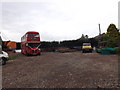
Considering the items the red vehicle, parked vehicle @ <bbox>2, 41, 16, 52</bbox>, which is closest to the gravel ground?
the red vehicle

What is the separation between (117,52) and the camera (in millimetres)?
17109

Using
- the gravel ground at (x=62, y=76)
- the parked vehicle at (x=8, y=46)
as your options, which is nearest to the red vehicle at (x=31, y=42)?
the parked vehicle at (x=8, y=46)

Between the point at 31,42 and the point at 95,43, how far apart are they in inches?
874

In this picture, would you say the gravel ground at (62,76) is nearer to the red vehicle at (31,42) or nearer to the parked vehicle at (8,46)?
the red vehicle at (31,42)

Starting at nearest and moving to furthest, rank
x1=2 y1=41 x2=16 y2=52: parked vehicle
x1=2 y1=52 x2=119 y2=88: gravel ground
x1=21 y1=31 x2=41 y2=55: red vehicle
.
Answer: x1=2 y1=52 x2=119 y2=88: gravel ground, x1=21 y1=31 x2=41 y2=55: red vehicle, x1=2 y1=41 x2=16 y2=52: parked vehicle

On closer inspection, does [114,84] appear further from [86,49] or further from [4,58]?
[86,49]

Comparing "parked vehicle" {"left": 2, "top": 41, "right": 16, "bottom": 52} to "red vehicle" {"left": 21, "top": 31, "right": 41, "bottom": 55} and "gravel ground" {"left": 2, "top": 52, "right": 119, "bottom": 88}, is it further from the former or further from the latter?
"gravel ground" {"left": 2, "top": 52, "right": 119, "bottom": 88}

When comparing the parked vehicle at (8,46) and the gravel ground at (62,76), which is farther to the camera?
the parked vehicle at (8,46)

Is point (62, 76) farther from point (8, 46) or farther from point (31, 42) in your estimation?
point (8, 46)

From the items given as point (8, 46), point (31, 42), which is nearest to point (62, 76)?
point (31, 42)

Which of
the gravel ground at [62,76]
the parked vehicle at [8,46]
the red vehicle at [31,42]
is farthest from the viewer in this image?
the parked vehicle at [8,46]

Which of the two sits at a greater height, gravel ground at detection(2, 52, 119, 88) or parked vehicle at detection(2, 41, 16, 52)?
parked vehicle at detection(2, 41, 16, 52)

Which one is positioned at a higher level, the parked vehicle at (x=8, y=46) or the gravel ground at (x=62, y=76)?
the parked vehicle at (x=8, y=46)

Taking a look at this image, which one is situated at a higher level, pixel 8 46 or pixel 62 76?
pixel 8 46
